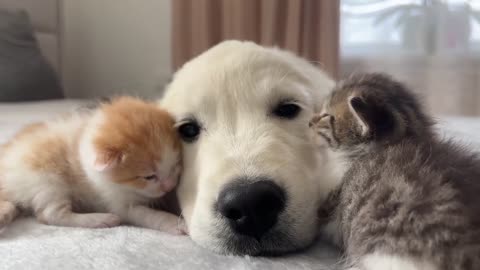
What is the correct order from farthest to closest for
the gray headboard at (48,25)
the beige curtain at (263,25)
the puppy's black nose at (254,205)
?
the gray headboard at (48,25), the beige curtain at (263,25), the puppy's black nose at (254,205)

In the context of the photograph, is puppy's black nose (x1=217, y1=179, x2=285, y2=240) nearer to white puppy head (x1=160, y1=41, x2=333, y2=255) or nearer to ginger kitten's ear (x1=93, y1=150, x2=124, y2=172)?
white puppy head (x1=160, y1=41, x2=333, y2=255)

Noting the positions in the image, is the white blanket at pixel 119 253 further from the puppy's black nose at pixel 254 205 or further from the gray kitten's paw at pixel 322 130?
the gray kitten's paw at pixel 322 130

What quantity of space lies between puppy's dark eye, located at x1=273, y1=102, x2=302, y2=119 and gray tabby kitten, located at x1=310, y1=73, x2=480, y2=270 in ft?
0.20

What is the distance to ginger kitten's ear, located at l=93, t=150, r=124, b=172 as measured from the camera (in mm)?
1006

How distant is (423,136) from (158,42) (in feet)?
10.9

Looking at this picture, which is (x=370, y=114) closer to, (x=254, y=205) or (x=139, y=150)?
(x=254, y=205)

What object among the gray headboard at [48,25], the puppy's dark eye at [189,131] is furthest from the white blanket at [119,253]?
the gray headboard at [48,25]

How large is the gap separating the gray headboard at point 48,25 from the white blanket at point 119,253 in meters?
3.17

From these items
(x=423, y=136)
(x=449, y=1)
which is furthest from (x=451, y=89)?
(x=423, y=136)

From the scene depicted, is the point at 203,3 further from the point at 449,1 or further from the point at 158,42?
the point at 449,1

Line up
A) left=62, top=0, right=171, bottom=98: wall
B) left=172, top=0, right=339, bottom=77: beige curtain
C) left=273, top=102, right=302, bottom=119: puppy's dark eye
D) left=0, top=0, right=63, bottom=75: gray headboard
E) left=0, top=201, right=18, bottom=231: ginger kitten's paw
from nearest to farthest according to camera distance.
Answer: left=0, top=201, right=18, bottom=231: ginger kitten's paw, left=273, top=102, right=302, bottom=119: puppy's dark eye, left=172, top=0, right=339, bottom=77: beige curtain, left=0, top=0, right=63, bottom=75: gray headboard, left=62, top=0, right=171, bottom=98: wall

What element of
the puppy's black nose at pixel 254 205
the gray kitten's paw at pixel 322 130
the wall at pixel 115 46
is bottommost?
the wall at pixel 115 46

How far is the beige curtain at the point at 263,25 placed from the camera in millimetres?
3172

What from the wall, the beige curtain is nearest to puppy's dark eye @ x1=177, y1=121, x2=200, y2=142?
the beige curtain
